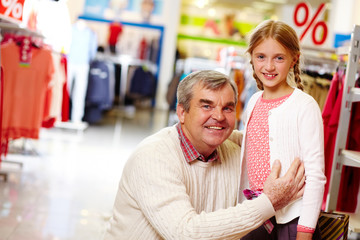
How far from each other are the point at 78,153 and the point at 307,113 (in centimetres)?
554

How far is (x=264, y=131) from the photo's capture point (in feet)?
7.07

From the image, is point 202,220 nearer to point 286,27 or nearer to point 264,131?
point 264,131

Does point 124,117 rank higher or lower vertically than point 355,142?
A: lower

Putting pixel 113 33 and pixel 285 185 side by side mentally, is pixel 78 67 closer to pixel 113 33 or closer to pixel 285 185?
pixel 113 33

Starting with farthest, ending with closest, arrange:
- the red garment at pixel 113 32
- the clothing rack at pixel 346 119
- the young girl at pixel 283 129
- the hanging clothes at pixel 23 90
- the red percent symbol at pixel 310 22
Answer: the red garment at pixel 113 32 → the hanging clothes at pixel 23 90 → the red percent symbol at pixel 310 22 → the clothing rack at pixel 346 119 → the young girl at pixel 283 129

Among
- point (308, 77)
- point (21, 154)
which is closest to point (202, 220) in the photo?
point (308, 77)

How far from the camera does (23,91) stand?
573 cm

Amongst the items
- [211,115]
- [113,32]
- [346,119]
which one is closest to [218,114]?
[211,115]

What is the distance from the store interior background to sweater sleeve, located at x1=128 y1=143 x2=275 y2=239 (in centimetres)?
160

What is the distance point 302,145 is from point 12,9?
251 centimetres

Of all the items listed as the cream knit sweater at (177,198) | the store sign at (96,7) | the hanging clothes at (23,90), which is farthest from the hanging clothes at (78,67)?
the store sign at (96,7)

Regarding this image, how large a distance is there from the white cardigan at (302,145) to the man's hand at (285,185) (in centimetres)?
3

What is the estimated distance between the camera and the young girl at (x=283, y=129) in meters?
1.94

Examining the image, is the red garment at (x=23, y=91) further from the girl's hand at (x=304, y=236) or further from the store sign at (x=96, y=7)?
the store sign at (x=96, y=7)
